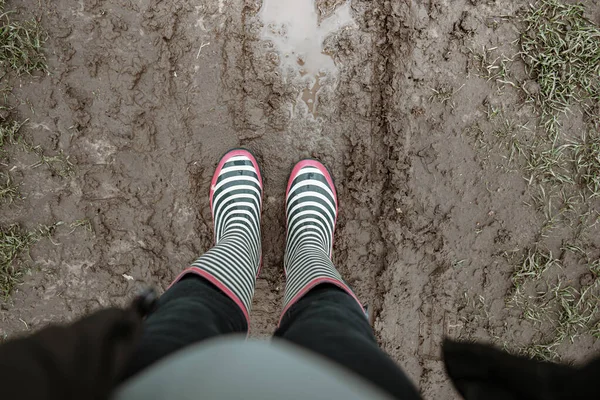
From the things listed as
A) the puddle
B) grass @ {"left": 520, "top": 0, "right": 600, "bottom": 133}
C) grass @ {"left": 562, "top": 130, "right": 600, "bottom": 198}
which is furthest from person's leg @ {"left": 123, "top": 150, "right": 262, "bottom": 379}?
grass @ {"left": 562, "top": 130, "right": 600, "bottom": 198}

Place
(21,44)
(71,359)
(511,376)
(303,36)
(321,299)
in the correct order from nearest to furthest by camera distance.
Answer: (71,359), (511,376), (321,299), (21,44), (303,36)

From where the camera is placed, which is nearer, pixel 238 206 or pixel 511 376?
pixel 511 376

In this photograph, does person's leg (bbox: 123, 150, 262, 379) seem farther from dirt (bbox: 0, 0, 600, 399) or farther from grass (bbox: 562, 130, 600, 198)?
grass (bbox: 562, 130, 600, 198)

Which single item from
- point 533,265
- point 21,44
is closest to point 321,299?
point 533,265

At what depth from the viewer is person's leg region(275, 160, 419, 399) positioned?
894mm

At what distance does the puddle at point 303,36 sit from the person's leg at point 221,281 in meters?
0.48

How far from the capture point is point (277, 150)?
6.02ft

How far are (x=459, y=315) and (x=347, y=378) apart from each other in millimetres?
1220

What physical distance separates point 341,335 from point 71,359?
2.09 feet

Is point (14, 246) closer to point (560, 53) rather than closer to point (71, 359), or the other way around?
point (71, 359)

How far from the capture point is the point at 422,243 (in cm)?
178

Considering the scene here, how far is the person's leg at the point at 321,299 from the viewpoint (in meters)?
0.89

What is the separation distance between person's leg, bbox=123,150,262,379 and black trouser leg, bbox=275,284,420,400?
0.21m

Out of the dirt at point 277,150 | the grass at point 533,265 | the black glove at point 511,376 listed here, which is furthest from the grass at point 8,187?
the grass at point 533,265
